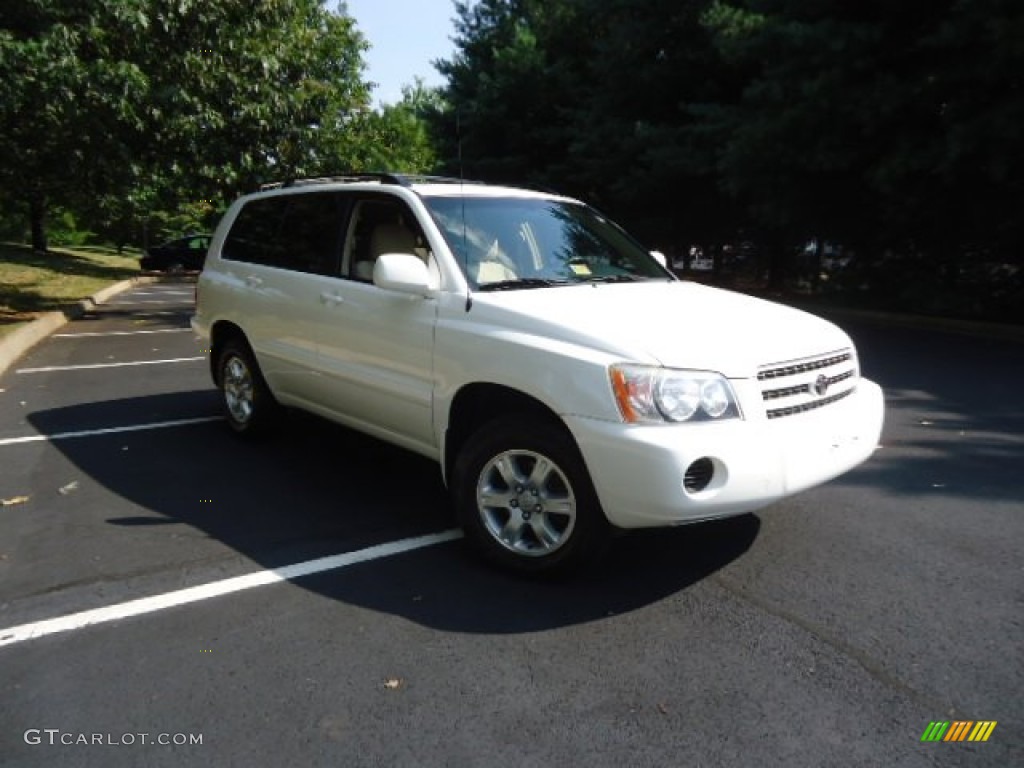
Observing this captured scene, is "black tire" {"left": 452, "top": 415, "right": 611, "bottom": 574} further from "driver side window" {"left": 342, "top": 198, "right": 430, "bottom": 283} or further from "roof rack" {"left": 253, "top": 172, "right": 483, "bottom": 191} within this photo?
"roof rack" {"left": 253, "top": 172, "right": 483, "bottom": 191}

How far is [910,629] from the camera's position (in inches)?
125

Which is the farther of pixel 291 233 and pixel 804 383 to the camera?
pixel 291 233

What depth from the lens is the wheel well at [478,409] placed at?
3.65 metres

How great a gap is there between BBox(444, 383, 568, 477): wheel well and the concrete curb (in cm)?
714

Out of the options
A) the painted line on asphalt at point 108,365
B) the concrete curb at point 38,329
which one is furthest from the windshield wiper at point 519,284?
the concrete curb at point 38,329

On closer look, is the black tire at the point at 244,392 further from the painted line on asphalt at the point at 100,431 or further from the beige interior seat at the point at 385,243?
the beige interior seat at the point at 385,243

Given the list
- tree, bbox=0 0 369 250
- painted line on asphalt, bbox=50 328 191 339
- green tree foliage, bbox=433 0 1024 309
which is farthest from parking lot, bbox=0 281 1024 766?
tree, bbox=0 0 369 250

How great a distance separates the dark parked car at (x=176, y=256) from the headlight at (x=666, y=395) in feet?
107

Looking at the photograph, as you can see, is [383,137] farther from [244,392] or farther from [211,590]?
[211,590]

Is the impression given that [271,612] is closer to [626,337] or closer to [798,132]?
[626,337]

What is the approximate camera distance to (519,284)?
404 centimetres

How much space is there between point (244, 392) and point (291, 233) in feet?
4.30

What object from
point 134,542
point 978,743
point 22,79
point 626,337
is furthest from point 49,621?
point 22,79

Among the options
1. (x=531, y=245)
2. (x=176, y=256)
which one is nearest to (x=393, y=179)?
(x=531, y=245)
